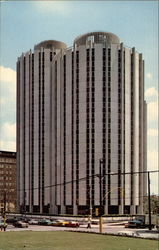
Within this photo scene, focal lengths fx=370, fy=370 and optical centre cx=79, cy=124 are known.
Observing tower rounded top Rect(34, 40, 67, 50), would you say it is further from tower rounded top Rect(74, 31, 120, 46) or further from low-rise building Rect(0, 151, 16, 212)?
low-rise building Rect(0, 151, 16, 212)

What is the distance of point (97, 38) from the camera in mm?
119375

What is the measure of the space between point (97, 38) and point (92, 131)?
31.3 m

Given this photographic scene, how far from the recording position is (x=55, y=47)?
137750 mm

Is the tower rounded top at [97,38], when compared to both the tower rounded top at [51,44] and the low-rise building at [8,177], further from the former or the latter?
the low-rise building at [8,177]

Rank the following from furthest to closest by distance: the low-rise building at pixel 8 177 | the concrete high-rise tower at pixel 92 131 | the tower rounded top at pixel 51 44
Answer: the low-rise building at pixel 8 177
the tower rounded top at pixel 51 44
the concrete high-rise tower at pixel 92 131

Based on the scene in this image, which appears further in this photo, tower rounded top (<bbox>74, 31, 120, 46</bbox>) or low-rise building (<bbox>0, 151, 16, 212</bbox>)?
low-rise building (<bbox>0, 151, 16, 212</bbox>)

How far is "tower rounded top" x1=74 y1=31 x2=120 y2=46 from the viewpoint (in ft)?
390

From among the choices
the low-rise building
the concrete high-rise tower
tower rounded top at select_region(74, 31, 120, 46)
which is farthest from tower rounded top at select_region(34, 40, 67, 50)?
the low-rise building

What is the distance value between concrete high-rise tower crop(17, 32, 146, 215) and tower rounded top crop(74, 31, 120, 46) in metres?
0.33

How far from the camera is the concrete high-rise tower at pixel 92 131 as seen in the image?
10925 centimetres

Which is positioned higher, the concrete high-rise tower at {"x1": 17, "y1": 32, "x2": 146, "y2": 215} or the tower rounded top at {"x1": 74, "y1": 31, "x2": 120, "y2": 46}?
the tower rounded top at {"x1": 74, "y1": 31, "x2": 120, "y2": 46}

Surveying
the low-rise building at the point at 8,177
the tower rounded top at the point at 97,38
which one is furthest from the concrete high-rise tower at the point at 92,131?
the low-rise building at the point at 8,177

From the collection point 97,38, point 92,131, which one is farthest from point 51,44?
point 92,131

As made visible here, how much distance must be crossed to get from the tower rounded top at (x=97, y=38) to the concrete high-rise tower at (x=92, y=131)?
326 millimetres
